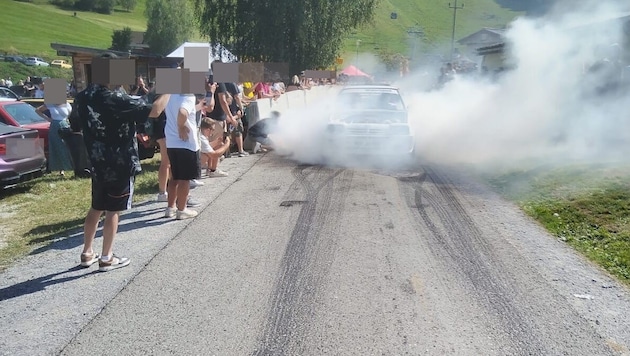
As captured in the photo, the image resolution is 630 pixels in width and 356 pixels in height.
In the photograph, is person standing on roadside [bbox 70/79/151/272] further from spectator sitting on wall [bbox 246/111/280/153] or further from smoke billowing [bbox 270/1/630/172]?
spectator sitting on wall [bbox 246/111/280/153]

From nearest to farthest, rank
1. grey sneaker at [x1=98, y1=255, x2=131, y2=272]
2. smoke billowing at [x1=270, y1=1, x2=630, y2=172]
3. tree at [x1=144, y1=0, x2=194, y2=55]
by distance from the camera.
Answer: grey sneaker at [x1=98, y1=255, x2=131, y2=272], smoke billowing at [x1=270, y1=1, x2=630, y2=172], tree at [x1=144, y1=0, x2=194, y2=55]

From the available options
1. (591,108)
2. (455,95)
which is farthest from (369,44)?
(591,108)

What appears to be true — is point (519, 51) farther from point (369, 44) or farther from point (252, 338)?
point (369, 44)

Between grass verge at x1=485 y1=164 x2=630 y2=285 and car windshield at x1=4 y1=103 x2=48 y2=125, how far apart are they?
8767 mm

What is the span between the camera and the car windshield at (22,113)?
1057 centimetres

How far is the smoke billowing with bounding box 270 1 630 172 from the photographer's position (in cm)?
1171

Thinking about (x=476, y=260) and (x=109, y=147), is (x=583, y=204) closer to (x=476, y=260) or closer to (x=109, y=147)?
(x=476, y=260)

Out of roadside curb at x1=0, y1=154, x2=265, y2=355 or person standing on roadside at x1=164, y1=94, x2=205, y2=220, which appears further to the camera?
person standing on roadside at x1=164, y1=94, x2=205, y2=220

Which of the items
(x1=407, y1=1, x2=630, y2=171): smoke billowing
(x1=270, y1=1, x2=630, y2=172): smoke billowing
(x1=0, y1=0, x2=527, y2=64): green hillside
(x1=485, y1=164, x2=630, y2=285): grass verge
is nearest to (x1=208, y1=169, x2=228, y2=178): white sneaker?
(x1=270, y1=1, x2=630, y2=172): smoke billowing

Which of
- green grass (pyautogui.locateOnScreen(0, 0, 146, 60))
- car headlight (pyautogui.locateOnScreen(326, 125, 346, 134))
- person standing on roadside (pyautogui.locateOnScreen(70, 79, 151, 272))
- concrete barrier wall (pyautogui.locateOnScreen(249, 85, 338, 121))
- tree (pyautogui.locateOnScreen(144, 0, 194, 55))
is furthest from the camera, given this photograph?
tree (pyautogui.locateOnScreen(144, 0, 194, 55))

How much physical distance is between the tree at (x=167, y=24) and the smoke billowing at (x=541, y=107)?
7547 centimetres

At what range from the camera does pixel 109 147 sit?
4.92 metres

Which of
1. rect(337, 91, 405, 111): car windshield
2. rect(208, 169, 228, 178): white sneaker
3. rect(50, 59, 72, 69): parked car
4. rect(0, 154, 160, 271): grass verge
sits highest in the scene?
rect(50, 59, 72, 69): parked car

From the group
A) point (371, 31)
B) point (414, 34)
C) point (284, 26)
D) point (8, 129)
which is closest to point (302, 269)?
point (8, 129)
